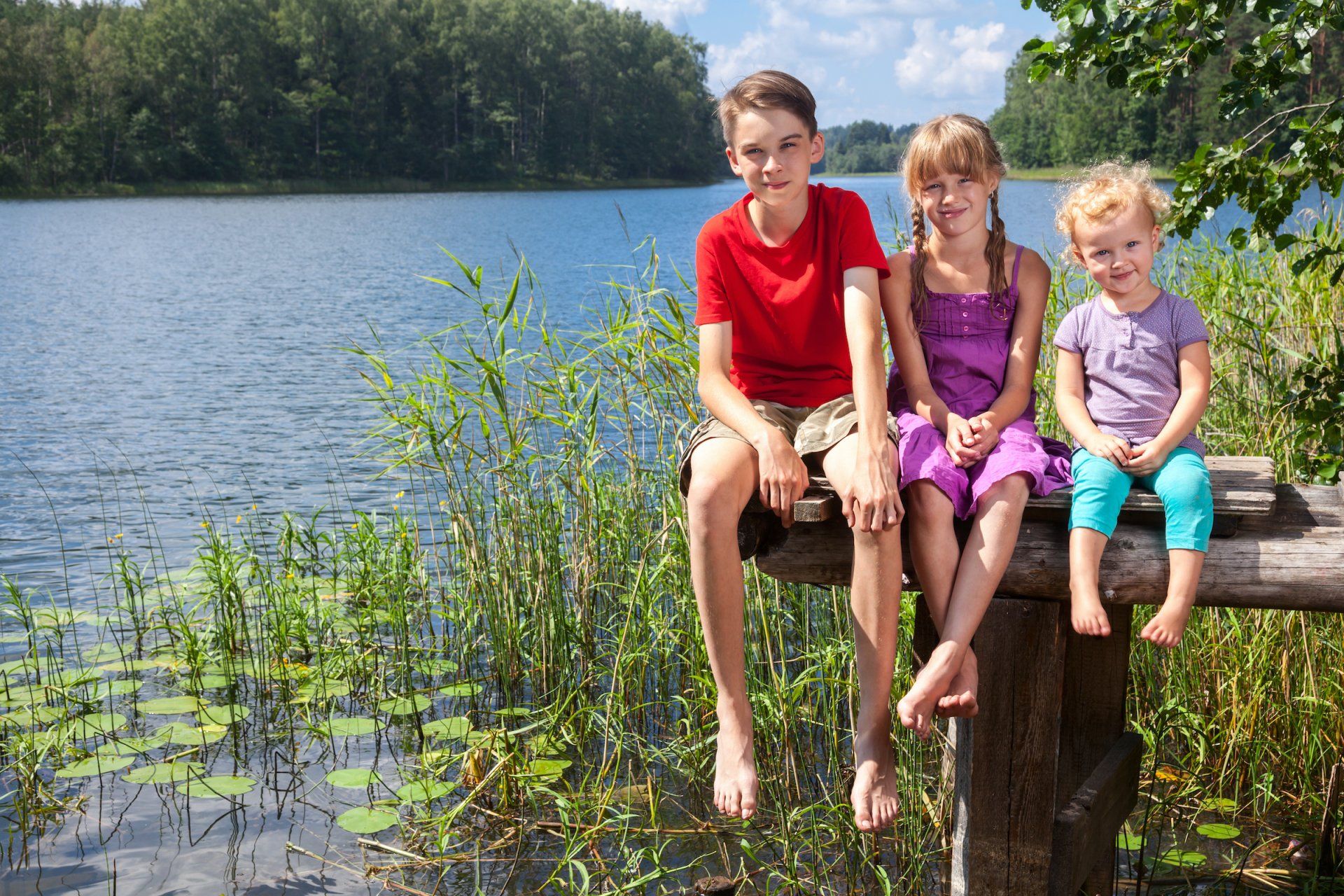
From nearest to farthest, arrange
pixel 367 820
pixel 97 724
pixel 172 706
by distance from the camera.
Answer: pixel 367 820 < pixel 97 724 < pixel 172 706

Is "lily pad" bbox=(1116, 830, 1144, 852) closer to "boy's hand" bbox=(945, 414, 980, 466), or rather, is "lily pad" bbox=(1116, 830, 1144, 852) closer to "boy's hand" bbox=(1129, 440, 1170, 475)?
"boy's hand" bbox=(1129, 440, 1170, 475)

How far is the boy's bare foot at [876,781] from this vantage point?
2.34 metres

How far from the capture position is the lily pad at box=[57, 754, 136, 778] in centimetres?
391

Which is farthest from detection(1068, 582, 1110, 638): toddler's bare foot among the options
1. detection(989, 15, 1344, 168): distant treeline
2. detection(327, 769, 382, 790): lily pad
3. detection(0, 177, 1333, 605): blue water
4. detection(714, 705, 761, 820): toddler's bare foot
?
detection(989, 15, 1344, 168): distant treeline

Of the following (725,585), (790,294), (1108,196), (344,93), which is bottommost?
(725,585)

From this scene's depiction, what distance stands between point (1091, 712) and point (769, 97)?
63.9 inches

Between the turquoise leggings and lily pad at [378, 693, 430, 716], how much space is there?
2751 millimetres

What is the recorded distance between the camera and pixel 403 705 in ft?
14.4

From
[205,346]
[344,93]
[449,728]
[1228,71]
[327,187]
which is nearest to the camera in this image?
[1228,71]

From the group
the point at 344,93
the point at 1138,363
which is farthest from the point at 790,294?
the point at 344,93

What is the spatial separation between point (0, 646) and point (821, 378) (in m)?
4.13

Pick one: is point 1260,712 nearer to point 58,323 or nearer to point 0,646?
point 0,646

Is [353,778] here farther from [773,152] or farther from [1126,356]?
[1126,356]

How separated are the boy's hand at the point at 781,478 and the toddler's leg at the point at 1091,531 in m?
0.52
